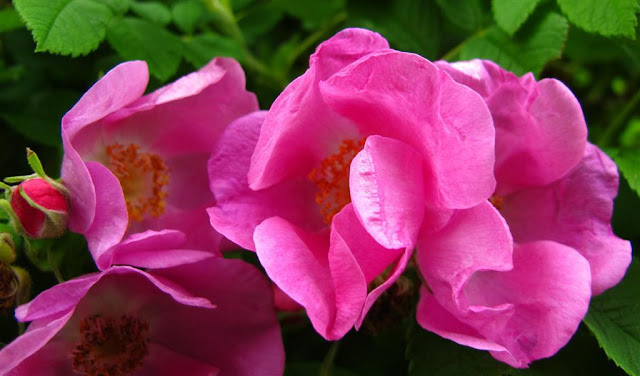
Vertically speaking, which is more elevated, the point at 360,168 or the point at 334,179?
the point at 360,168

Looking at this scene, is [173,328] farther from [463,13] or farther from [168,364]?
[463,13]

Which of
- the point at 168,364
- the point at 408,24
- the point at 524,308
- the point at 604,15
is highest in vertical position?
the point at 604,15

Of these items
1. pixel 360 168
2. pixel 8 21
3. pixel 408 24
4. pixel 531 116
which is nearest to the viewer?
pixel 360 168

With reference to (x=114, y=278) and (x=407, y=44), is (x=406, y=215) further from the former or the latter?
(x=407, y=44)

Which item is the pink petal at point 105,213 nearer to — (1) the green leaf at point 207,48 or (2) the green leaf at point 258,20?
(1) the green leaf at point 207,48

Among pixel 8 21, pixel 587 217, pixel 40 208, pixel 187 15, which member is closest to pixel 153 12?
pixel 187 15

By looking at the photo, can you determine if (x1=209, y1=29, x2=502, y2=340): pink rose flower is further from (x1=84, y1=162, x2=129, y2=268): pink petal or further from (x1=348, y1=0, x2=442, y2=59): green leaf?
(x1=348, y1=0, x2=442, y2=59): green leaf

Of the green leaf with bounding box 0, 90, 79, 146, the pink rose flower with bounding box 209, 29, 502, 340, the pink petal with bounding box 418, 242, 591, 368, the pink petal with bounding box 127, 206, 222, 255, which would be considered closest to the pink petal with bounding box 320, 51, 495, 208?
the pink rose flower with bounding box 209, 29, 502, 340
